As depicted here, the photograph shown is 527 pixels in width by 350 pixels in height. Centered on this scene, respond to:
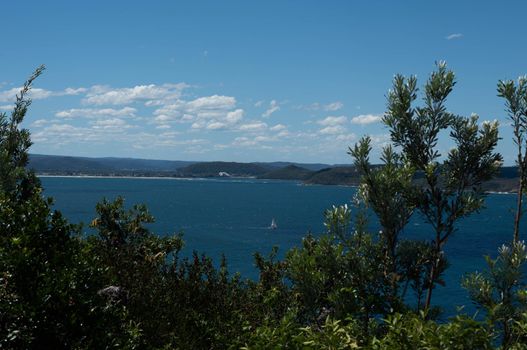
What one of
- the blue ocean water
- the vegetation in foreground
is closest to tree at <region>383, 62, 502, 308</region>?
the vegetation in foreground

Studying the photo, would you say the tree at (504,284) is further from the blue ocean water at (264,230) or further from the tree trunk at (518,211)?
the blue ocean water at (264,230)

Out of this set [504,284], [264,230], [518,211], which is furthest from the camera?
[264,230]

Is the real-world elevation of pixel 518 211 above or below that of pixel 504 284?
above

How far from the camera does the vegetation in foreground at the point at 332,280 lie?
6422 mm

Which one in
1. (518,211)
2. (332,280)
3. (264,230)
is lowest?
(264,230)

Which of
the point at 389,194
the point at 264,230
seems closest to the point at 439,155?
the point at 389,194

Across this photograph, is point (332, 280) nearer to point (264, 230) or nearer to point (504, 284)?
point (504, 284)

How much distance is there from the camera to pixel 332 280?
8984 mm

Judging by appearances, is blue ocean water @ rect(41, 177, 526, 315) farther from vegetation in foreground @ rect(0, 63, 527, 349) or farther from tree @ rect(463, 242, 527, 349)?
tree @ rect(463, 242, 527, 349)

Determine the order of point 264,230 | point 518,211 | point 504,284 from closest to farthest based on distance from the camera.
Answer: point 504,284
point 518,211
point 264,230

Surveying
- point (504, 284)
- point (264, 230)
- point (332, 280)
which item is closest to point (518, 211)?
point (504, 284)

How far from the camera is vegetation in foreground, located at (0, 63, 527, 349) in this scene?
642cm

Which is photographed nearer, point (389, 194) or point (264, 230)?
point (389, 194)

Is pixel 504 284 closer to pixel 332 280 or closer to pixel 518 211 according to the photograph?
pixel 518 211
